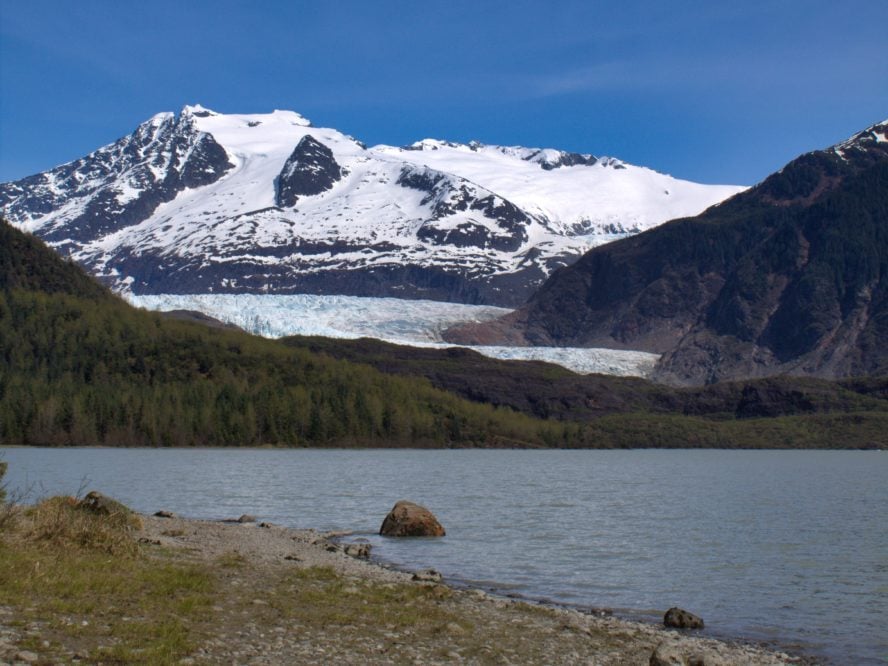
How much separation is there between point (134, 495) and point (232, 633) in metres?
42.5

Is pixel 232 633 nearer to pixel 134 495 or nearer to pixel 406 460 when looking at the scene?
pixel 134 495

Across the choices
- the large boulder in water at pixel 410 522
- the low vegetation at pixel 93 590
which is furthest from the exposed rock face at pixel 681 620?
the large boulder in water at pixel 410 522

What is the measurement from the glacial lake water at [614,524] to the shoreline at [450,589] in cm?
115

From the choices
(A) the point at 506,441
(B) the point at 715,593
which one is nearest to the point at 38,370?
(A) the point at 506,441

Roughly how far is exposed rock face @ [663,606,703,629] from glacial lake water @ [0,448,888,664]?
41cm

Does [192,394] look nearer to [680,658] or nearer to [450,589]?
[450,589]

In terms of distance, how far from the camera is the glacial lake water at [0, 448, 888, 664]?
27547 millimetres

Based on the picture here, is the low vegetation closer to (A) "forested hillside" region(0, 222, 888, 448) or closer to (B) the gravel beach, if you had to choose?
(B) the gravel beach

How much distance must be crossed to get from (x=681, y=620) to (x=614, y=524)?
77.7 ft

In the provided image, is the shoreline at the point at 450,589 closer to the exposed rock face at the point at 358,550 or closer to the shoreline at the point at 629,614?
the shoreline at the point at 629,614

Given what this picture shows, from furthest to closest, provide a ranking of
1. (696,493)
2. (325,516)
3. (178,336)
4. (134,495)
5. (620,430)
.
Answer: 1. (620,430)
2. (178,336)
3. (696,493)
4. (134,495)
5. (325,516)

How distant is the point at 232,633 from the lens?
59.6 feet

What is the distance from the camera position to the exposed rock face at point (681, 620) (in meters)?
24.2

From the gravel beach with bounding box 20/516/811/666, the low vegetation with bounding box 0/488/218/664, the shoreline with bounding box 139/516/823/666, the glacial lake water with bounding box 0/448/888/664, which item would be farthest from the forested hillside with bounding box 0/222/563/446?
the low vegetation with bounding box 0/488/218/664
